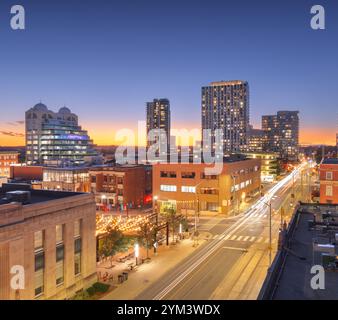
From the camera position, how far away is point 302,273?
16.6 meters

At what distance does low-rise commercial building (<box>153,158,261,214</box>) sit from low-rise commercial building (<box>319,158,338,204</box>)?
55.1 ft

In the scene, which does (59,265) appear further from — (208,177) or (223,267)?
(208,177)

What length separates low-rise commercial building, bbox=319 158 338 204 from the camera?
59.0 meters

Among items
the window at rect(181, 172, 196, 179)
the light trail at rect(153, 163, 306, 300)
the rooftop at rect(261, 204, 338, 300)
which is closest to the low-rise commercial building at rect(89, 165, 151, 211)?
the window at rect(181, 172, 196, 179)

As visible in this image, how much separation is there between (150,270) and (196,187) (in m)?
32.9

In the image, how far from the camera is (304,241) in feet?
73.4

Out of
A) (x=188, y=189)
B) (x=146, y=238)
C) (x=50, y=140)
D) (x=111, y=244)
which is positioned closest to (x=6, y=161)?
(x=50, y=140)

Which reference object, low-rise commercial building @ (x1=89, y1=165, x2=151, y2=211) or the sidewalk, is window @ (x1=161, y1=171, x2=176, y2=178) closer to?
low-rise commercial building @ (x1=89, y1=165, x2=151, y2=211)

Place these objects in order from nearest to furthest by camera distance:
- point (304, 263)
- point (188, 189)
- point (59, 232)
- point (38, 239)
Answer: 1. point (304, 263)
2. point (38, 239)
3. point (59, 232)
4. point (188, 189)

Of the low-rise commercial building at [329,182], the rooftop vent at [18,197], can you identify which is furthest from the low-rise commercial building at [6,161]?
the rooftop vent at [18,197]

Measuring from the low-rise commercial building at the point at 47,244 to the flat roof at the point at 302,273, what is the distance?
16658 mm

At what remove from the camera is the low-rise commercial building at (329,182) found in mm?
58969

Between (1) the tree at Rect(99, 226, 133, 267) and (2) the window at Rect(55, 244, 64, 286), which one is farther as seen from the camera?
(1) the tree at Rect(99, 226, 133, 267)
